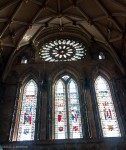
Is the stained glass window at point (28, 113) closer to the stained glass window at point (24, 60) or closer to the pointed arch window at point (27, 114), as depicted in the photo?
the pointed arch window at point (27, 114)

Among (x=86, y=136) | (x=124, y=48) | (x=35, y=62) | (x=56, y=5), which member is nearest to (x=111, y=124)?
(x=86, y=136)

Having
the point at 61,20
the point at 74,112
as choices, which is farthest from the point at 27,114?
the point at 61,20

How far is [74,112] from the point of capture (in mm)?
15781

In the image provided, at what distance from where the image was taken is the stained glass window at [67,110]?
48.0 feet

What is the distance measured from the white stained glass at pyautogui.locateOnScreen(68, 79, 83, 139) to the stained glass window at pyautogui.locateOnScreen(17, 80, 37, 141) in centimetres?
208

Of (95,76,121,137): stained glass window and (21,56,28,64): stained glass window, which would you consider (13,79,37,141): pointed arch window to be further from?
(95,76,121,137): stained glass window

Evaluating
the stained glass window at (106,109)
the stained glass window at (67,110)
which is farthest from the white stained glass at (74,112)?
the stained glass window at (106,109)

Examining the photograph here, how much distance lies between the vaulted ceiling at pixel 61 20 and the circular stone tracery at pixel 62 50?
1288mm

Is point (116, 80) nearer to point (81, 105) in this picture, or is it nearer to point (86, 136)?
point (81, 105)

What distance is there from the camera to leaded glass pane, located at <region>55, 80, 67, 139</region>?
48.0 feet

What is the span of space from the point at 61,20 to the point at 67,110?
742 centimetres

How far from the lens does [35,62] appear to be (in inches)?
768

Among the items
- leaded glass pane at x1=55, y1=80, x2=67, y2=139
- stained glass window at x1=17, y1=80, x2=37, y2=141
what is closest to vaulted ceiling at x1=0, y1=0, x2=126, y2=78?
stained glass window at x1=17, y1=80, x2=37, y2=141

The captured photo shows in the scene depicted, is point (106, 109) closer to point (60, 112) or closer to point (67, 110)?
point (67, 110)
